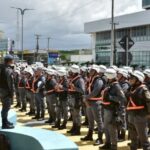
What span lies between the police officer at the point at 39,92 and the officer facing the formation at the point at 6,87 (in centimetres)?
609

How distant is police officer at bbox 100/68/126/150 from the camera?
468 inches

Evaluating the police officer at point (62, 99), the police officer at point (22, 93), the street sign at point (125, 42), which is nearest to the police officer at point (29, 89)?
the police officer at point (22, 93)

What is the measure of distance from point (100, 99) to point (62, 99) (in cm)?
315

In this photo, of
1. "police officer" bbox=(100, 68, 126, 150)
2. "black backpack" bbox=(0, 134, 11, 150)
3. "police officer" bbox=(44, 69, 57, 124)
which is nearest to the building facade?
"police officer" bbox=(44, 69, 57, 124)

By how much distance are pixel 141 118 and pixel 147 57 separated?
6301 cm

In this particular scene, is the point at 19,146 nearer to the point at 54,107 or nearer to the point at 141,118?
the point at 141,118

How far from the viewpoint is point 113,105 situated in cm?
1205

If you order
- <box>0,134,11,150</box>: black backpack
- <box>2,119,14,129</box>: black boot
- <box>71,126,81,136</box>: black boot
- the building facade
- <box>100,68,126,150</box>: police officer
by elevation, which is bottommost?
<box>71,126,81,136</box>: black boot

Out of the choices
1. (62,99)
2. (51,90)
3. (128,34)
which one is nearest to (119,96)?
(62,99)

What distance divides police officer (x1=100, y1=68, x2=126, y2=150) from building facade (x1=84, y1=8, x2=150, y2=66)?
173 ft

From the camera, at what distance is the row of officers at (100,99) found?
36.0 feet

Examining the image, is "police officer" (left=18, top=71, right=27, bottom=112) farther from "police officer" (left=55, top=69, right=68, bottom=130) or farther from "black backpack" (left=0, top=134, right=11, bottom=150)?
"black backpack" (left=0, top=134, right=11, bottom=150)

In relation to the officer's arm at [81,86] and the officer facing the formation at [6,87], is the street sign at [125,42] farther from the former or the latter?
the officer facing the formation at [6,87]

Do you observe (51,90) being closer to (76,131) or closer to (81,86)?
(76,131)
